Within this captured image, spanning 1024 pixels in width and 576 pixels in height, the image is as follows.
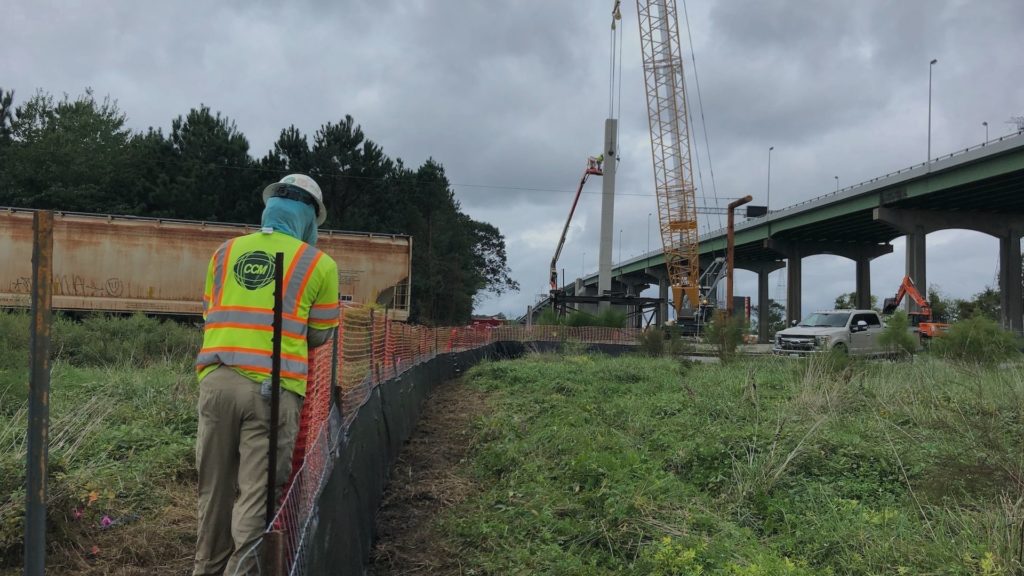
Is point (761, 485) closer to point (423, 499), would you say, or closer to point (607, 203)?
point (423, 499)

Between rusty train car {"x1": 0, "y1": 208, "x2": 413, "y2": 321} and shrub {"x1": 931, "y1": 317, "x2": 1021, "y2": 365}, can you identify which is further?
rusty train car {"x1": 0, "y1": 208, "x2": 413, "y2": 321}

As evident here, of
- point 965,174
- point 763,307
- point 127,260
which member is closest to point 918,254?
point 965,174

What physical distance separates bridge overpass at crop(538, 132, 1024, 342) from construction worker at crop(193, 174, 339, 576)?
1279 inches

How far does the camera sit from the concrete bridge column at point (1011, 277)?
124ft

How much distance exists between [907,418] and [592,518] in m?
3.88

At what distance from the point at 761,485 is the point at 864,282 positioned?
53.8 m

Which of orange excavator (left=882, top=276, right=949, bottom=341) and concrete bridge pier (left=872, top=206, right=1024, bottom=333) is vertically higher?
concrete bridge pier (left=872, top=206, right=1024, bottom=333)

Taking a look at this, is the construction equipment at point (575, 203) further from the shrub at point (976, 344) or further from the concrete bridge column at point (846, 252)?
the shrub at point (976, 344)

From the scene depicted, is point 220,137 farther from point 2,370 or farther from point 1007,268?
point 1007,268

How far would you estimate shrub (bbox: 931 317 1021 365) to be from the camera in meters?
11.7

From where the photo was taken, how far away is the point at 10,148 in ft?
118

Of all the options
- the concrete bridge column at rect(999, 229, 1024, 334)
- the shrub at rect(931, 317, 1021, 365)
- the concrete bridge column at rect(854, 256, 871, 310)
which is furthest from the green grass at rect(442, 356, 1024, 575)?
the concrete bridge column at rect(854, 256, 871, 310)

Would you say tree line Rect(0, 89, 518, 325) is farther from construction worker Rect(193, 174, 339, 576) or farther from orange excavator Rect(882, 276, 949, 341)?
construction worker Rect(193, 174, 339, 576)

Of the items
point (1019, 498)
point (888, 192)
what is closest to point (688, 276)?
point (888, 192)
